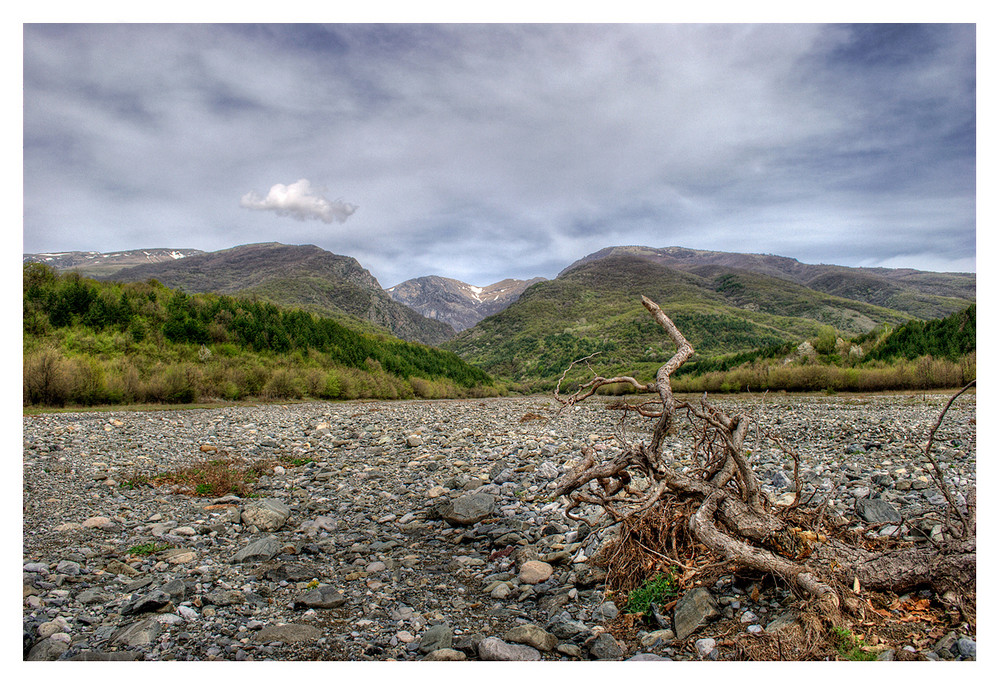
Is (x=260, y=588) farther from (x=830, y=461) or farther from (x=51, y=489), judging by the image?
(x=830, y=461)

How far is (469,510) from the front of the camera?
23.6ft

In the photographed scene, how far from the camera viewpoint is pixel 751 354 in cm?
3856

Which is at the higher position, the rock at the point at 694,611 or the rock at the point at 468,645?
the rock at the point at 694,611

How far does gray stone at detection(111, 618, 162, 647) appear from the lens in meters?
3.78

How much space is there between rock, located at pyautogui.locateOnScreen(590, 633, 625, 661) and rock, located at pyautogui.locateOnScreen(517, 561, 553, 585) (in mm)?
1342

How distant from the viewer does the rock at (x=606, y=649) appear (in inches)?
141

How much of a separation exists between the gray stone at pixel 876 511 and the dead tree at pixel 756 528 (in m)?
1.29

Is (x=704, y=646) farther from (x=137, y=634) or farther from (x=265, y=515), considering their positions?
(x=265, y=515)

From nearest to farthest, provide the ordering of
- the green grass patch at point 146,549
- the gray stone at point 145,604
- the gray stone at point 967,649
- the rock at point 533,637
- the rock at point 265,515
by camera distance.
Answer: the gray stone at point 967,649 < the rock at point 533,637 < the gray stone at point 145,604 < the green grass patch at point 146,549 < the rock at point 265,515

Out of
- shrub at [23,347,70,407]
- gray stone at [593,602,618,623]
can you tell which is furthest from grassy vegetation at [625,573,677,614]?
shrub at [23,347,70,407]

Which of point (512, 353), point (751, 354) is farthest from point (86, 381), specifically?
point (512, 353)

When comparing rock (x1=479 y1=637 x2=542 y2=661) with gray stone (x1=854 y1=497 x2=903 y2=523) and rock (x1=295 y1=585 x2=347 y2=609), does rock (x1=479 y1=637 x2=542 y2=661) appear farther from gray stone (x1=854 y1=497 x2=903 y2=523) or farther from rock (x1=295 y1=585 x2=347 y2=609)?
gray stone (x1=854 y1=497 x2=903 y2=523)

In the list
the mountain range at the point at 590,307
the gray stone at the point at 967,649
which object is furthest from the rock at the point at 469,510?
the mountain range at the point at 590,307

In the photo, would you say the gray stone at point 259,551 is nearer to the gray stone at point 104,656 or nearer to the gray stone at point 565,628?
the gray stone at point 104,656
